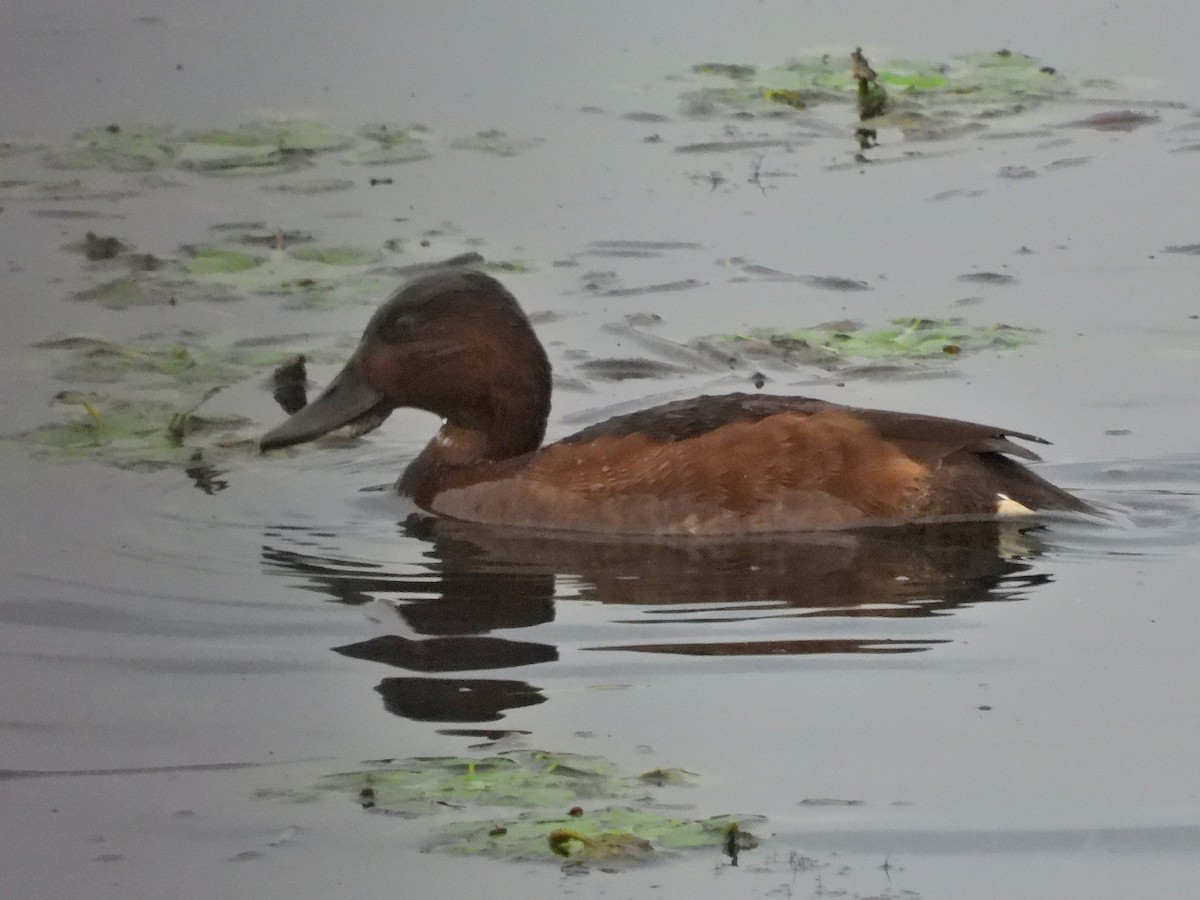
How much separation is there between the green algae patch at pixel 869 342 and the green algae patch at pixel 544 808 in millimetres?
4463

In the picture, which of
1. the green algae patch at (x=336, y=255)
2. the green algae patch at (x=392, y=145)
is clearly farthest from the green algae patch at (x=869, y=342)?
the green algae patch at (x=392, y=145)

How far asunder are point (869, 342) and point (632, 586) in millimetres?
2944

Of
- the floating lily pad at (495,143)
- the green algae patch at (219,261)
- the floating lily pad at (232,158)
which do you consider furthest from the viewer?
the floating lily pad at (495,143)

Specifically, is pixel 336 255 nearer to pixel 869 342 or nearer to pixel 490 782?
pixel 869 342

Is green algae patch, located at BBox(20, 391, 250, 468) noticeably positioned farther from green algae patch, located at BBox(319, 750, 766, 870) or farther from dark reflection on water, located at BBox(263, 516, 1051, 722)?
green algae patch, located at BBox(319, 750, 766, 870)

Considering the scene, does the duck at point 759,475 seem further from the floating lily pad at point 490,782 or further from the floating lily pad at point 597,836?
the floating lily pad at point 597,836

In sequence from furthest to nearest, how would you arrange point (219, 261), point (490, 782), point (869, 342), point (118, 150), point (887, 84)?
point (887, 84) → point (118, 150) → point (219, 261) → point (869, 342) → point (490, 782)

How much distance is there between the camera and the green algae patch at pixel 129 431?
8.56 metres

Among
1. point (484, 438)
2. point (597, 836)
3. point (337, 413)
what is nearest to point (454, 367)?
point (484, 438)

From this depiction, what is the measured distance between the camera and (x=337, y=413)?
837cm

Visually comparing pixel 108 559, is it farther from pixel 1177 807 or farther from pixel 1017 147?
pixel 1017 147

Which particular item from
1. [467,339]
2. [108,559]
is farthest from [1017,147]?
[108,559]

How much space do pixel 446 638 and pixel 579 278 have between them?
475 cm

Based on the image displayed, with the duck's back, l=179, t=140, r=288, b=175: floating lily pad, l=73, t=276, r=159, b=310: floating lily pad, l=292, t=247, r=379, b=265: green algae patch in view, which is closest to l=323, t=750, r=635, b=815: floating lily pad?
the duck's back
